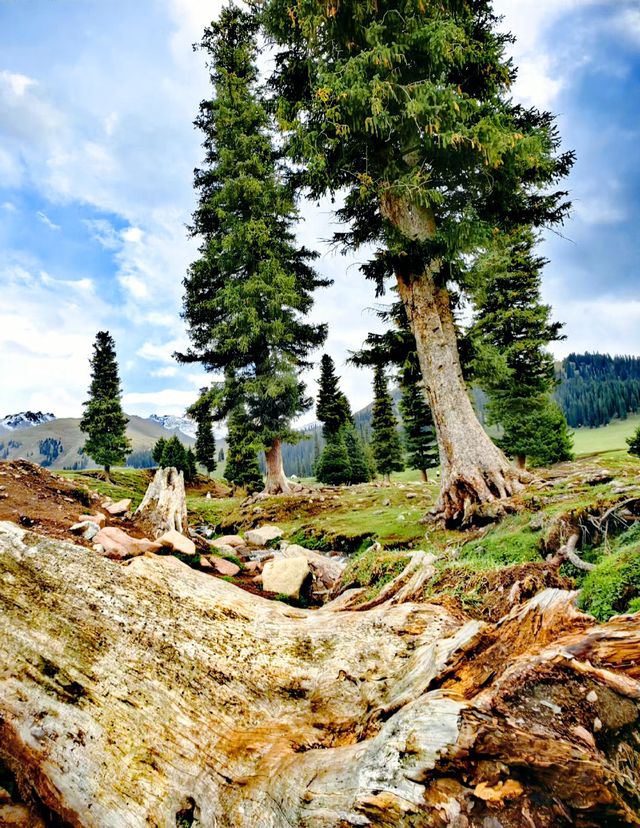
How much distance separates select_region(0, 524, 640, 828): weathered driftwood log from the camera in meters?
1.72

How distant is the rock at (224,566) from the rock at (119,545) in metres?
1.15

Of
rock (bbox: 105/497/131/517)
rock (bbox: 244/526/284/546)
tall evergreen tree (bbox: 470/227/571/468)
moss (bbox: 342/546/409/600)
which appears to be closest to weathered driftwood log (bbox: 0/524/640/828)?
moss (bbox: 342/546/409/600)

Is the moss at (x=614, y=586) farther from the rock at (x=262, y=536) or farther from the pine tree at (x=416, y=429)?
the pine tree at (x=416, y=429)

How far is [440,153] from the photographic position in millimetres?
10125

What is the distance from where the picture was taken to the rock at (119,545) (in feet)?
18.8

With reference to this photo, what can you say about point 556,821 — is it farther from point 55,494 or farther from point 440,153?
point 440,153

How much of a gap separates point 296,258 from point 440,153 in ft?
45.7

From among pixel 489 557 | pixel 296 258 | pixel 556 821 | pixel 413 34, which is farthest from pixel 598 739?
pixel 296 258

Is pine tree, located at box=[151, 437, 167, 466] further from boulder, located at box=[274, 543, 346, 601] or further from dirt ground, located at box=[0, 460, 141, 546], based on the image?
boulder, located at box=[274, 543, 346, 601]

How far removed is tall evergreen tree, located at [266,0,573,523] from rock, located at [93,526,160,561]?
641 cm

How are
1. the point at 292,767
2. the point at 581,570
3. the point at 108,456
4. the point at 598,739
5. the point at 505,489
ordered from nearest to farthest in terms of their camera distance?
the point at 598,739 < the point at 292,767 < the point at 581,570 < the point at 505,489 < the point at 108,456

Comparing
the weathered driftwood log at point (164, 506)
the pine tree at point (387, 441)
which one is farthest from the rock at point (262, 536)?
the pine tree at point (387, 441)

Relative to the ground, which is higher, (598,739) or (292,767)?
(598,739)

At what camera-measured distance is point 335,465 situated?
45.3 meters
